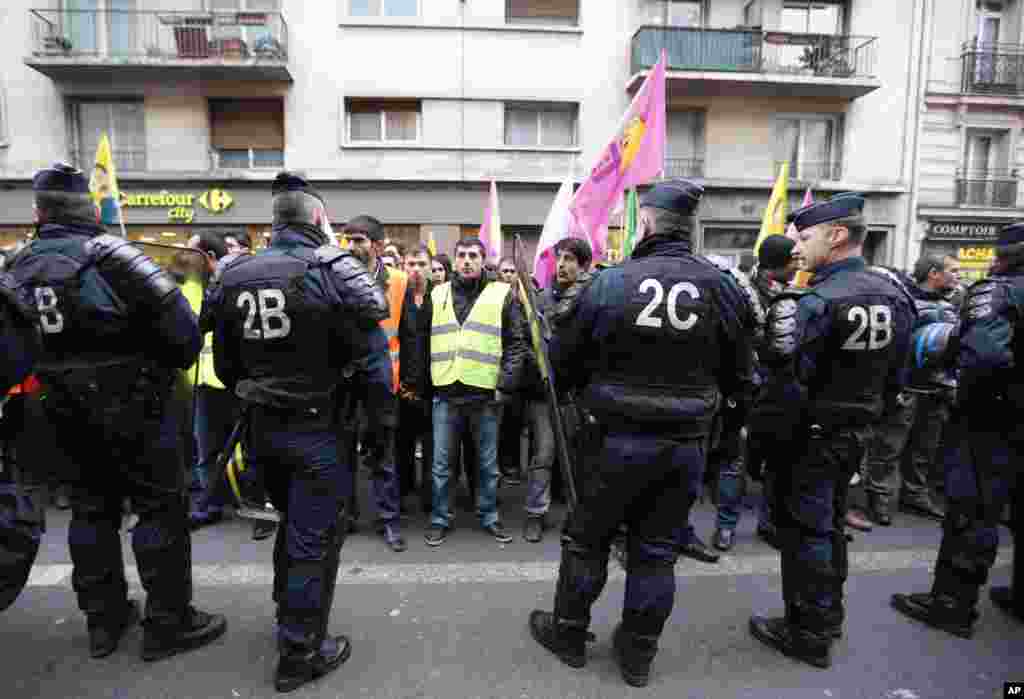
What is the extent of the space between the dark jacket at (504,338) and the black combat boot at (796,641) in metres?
2.19

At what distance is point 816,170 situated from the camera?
15.7 metres

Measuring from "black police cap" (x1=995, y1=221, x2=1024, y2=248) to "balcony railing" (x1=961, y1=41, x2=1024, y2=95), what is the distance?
55.5ft

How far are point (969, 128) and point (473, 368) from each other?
18.3 metres

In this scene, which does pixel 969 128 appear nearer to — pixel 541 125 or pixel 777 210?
pixel 541 125

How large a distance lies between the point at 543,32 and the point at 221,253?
11753 millimetres

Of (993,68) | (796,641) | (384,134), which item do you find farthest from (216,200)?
(993,68)

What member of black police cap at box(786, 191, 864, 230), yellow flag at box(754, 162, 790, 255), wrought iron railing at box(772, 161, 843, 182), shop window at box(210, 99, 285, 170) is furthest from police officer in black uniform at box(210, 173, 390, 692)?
wrought iron railing at box(772, 161, 843, 182)

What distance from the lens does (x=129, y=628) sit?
3.11 metres

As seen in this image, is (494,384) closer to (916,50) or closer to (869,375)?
(869,375)

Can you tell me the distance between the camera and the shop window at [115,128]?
14.0m

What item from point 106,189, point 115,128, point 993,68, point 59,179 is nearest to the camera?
point 59,179

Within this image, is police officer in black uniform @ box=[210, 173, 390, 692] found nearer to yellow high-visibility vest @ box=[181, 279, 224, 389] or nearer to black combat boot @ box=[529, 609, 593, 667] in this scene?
black combat boot @ box=[529, 609, 593, 667]

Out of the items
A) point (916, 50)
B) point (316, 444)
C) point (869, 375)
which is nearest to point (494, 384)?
point (316, 444)

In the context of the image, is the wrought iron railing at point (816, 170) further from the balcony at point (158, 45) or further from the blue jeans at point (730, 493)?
the blue jeans at point (730, 493)
